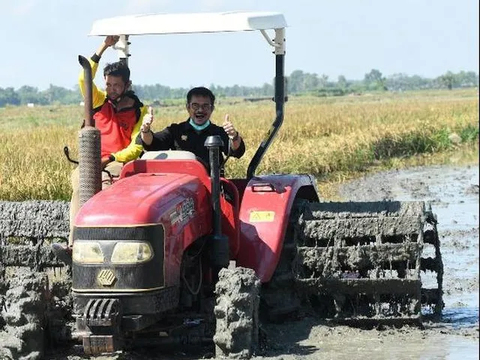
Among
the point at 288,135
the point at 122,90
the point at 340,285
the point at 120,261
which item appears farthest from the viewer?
the point at 288,135

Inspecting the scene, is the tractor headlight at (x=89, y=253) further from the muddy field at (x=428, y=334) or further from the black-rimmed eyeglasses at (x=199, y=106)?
the black-rimmed eyeglasses at (x=199, y=106)

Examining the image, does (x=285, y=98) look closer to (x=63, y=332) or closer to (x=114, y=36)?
(x=114, y=36)

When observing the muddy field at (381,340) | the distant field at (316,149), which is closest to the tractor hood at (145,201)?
the muddy field at (381,340)

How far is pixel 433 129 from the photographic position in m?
30.8

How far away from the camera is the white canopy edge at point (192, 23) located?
7383 mm

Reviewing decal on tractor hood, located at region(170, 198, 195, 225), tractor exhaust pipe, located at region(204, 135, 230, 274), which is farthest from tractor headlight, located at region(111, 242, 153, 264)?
tractor exhaust pipe, located at region(204, 135, 230, 274)

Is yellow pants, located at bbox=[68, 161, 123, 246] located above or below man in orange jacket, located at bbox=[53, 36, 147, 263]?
below

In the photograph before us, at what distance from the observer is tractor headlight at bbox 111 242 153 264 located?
6.37 m

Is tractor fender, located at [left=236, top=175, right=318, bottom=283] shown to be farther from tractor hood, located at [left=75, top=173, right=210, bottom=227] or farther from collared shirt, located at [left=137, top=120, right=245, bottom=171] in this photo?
tractor hood, located at [left=75, top=173, right=210, bottom=227]

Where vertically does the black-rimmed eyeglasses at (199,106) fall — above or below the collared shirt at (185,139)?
above

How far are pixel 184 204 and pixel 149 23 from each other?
58.7 inches

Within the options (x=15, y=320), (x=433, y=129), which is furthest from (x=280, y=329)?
(x=433, y=129)

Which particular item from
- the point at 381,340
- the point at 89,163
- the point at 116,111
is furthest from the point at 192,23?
the point at 381,340

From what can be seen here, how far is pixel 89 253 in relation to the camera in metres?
6.45
